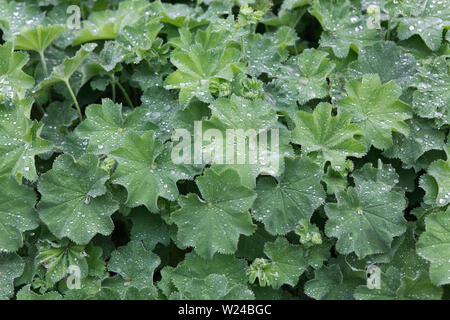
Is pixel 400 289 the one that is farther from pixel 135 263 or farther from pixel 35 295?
Answer: pixel 35 295

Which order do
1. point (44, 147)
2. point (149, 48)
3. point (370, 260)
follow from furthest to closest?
point (149, 48), point (44, 147), point (370, 260)

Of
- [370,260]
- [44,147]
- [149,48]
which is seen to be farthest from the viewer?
[149,48]

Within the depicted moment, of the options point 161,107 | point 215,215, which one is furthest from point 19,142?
point 215,215

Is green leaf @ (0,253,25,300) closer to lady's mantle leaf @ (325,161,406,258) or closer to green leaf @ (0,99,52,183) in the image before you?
green leaf @ (0,99,52,183)

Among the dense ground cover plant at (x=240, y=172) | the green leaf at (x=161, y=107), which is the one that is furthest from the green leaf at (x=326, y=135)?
the green leaf at (x=161, y=107)

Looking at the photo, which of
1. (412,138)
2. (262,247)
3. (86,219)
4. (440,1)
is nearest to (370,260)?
(262,247)

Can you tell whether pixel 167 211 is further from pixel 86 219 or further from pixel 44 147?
pixel 44 147

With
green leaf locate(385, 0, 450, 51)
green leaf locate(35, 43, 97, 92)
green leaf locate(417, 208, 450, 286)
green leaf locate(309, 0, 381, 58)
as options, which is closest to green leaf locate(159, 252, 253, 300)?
green leaf locate(417, 208, 450, 286)
